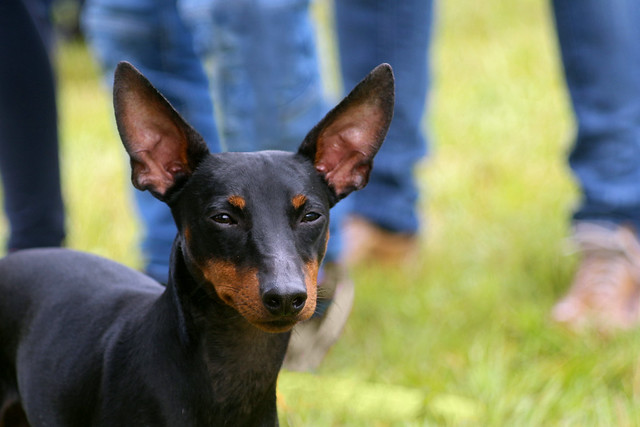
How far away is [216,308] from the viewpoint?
2.00 m

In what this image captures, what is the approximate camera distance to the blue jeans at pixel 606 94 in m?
3.34

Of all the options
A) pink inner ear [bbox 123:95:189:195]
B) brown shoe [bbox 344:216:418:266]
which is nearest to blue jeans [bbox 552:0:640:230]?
brown shoe [bbox 344:216:418:266]

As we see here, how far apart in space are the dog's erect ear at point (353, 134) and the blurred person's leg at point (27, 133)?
1275mm

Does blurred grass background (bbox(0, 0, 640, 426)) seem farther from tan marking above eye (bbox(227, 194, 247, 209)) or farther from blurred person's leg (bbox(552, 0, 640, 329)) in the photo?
tan marking above eye (bbox(227, 194, 247, 209))

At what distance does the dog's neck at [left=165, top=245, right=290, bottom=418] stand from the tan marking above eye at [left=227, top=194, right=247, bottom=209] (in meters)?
0.21

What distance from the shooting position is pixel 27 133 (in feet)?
9.80

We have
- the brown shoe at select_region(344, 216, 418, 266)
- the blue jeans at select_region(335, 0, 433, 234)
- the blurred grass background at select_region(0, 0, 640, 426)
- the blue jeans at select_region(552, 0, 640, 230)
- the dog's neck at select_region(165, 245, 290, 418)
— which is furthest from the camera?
the brown shoe at select_region(344, 216, 418, 266)

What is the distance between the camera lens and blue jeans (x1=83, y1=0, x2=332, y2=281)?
270 cm

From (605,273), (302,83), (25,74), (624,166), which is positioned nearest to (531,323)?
(605,273)

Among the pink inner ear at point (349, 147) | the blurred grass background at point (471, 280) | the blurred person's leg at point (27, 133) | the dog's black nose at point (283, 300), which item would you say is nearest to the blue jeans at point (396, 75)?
the blurred grass background at point (471, 280)

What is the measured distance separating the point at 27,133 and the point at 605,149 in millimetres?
2012

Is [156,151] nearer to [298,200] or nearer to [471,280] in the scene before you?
[298,200]

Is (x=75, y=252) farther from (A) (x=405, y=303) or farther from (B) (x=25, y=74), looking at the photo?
(A) (x=405, y=303)

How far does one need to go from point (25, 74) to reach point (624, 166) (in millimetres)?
2097
